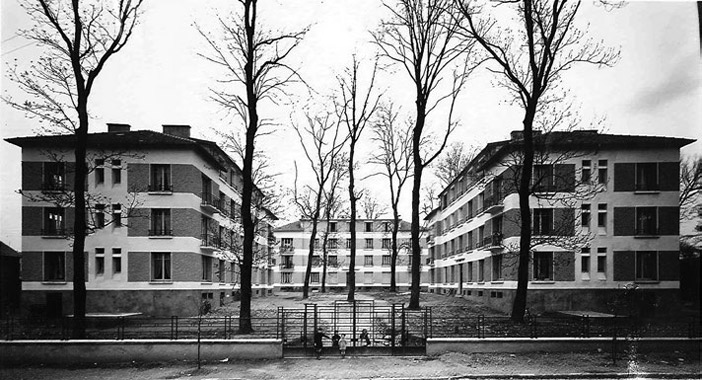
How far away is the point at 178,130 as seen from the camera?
30.0 metres

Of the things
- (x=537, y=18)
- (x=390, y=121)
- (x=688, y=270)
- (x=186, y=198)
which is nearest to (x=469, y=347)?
(x=537, y=18)

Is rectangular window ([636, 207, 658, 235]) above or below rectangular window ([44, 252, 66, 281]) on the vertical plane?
above

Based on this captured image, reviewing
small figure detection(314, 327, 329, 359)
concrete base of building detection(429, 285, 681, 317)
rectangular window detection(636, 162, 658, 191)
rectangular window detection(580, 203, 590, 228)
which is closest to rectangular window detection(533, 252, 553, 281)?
concrete base of building detection(429, 285, 681, 317)

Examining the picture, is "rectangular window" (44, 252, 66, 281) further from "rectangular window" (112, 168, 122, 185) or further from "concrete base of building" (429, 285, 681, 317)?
"concrete base of building" (429, 285, 681, 317)

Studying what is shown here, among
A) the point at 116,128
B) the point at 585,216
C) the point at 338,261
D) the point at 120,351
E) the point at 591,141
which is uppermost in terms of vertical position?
the point at 116,128

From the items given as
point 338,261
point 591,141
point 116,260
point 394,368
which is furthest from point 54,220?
point 338,261

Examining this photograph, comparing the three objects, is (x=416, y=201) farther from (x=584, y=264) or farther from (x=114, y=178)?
(x=114, y=178)

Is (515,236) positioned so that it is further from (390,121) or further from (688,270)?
(390,121)

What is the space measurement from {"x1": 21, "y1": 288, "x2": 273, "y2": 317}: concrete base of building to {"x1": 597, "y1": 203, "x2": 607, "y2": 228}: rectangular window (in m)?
19.6

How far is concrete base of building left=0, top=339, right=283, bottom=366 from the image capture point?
12766 mm

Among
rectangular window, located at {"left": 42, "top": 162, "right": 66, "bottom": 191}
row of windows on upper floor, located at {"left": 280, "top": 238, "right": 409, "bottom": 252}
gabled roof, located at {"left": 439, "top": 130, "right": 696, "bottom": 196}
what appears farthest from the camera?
row of windows on upper floor, located at {"left": 280, "top": 238, "right": 409, "bottom": 252}

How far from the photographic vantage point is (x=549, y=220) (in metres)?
26.4

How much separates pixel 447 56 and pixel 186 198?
14.6 metres

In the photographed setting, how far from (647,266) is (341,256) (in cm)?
4476
